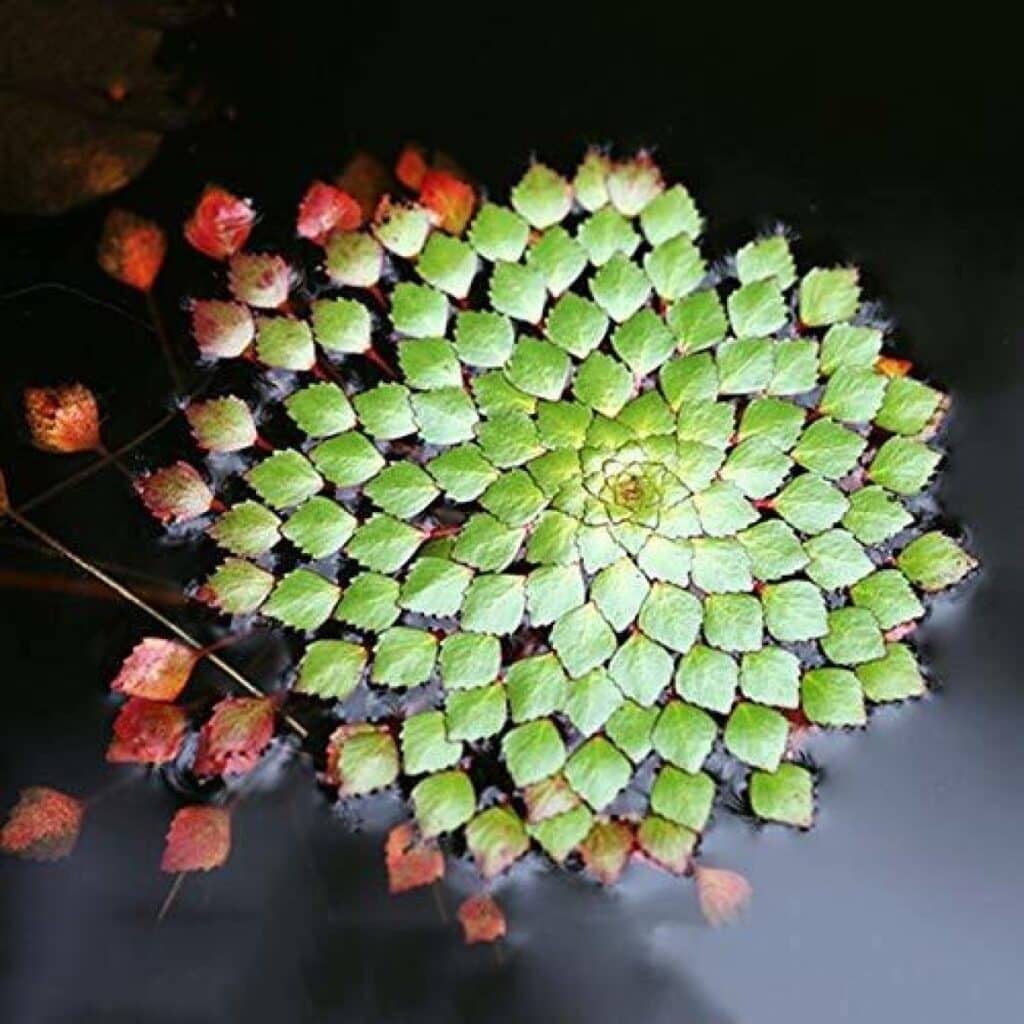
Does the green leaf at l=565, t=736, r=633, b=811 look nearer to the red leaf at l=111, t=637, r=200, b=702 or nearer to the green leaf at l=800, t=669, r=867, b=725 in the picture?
the green leaf at l=800, t=669, r=867, b=725

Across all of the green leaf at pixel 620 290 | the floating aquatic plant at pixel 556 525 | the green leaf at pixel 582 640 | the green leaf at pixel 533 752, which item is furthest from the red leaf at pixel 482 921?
the green leaf at pixel 620 290

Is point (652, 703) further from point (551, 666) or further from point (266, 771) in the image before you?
point (266, 771)

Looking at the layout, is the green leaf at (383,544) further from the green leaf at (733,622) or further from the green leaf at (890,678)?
the green leaf at (890,678)

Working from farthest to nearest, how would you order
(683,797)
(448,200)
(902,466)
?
(448,200)
(902,466)
(683,797)

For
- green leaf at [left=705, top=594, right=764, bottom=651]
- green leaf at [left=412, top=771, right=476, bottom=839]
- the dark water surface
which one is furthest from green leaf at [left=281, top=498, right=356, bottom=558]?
green leaf at [left=705, top=594, right=764, bottom=651]

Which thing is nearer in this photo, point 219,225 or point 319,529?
point 319,529

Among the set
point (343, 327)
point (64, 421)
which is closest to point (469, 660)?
point (343, 327)

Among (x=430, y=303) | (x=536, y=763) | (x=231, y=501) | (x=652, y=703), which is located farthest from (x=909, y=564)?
(x=231, y=501)

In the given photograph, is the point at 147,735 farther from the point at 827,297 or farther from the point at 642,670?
the point at 827,297
